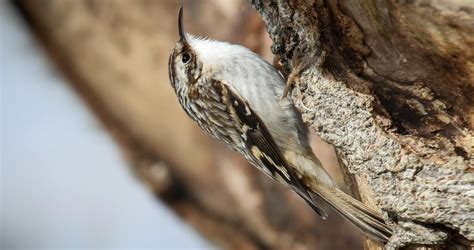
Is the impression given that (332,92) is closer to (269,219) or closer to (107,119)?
(269,219)

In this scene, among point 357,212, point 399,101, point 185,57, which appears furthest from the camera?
point 185,57

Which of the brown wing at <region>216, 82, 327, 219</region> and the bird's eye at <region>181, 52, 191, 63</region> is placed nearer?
the brown wing at <region>216, 82, 327, 219</region>

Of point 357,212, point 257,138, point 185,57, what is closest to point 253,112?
point 257,138

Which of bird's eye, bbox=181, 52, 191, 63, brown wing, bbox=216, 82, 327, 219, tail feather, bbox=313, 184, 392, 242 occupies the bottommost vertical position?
tail feather, bbox=313, 184, 392, 242

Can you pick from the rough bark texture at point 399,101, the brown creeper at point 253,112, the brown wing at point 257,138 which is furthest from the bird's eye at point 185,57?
the rough bark texture at point 399,101

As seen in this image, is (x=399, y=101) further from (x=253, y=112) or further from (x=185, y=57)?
(x=185, y=57)

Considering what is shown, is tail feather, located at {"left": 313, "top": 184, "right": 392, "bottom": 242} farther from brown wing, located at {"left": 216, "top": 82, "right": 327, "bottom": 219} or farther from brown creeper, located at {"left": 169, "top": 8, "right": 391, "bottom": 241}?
brown wing, located at {"left": 216, "top": 82, "right": 327, "bottom": 219}

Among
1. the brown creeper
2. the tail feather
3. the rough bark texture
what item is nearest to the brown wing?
the brown creeper

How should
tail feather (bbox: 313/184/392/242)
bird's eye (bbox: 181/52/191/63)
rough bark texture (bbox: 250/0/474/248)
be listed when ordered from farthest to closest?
bird's eye (bbox: 181/52/191/63)
tail feather (bbox: 313/184/392/242)
rough bark texture (bbox: 250/0/474/248)

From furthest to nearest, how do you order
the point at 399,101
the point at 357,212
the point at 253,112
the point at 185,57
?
the point at 185,57
the point at 253,112
the point at 357,212
the point at 399,101
